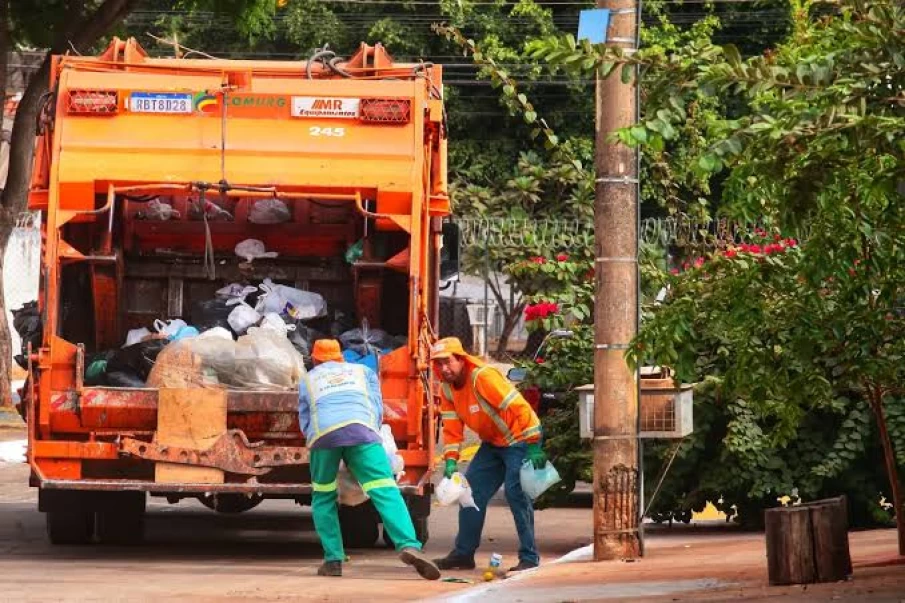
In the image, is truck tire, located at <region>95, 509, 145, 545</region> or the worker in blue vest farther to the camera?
truck tire, located at <region>95, 509, 145, 545</region>

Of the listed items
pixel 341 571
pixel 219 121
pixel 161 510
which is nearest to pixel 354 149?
pixel 219 121

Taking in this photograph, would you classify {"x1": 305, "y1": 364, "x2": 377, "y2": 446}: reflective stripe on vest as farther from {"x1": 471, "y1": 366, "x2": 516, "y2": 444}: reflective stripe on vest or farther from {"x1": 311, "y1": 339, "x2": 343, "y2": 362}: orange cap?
{"x1": 471, "y1": 366, "x2": 516, "y2": 444}: reflective stripe on vest

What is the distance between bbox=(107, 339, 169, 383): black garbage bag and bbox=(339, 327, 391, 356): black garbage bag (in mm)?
1171

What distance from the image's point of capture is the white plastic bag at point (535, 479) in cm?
1145

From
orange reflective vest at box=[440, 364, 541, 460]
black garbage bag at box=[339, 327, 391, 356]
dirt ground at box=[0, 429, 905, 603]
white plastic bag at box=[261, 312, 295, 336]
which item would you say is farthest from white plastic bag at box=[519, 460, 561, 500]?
white plastic bag at box=[261, 312, 295, 336]

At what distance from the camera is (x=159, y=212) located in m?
13.0

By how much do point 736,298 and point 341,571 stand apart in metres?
3.04

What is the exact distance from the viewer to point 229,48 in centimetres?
3388

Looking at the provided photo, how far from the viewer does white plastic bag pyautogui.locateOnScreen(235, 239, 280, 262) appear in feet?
43.2

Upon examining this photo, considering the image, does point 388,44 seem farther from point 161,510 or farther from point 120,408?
point 120,408

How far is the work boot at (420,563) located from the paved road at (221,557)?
2.7 inches

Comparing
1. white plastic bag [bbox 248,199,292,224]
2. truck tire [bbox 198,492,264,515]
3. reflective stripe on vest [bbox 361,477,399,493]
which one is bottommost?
truck tire [bbox 198,492,264,515]

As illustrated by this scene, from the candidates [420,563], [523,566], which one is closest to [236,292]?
[523,566]

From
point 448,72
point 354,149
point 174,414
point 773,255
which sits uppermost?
point 448,72
